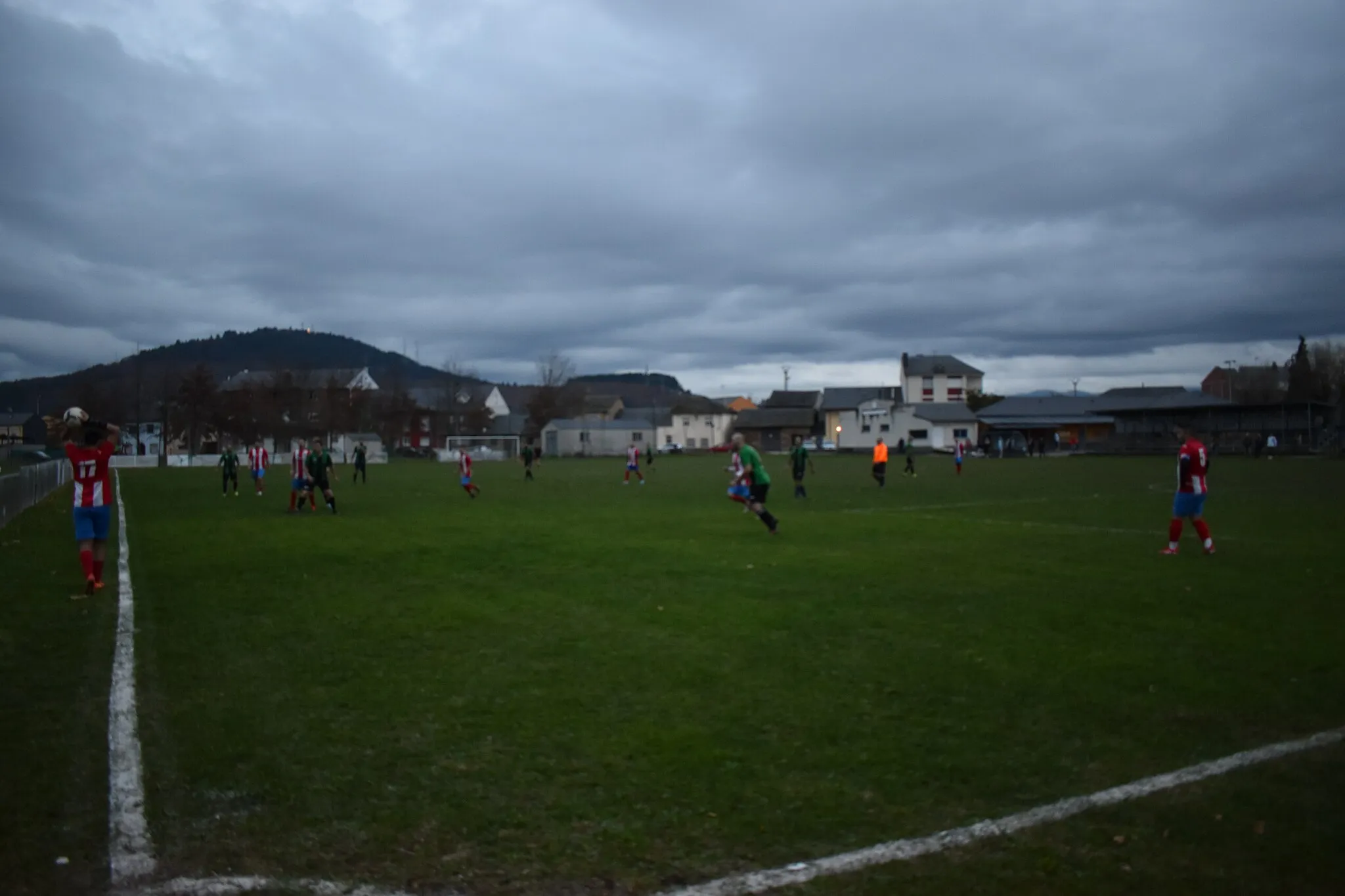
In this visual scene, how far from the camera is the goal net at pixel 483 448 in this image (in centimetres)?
8969

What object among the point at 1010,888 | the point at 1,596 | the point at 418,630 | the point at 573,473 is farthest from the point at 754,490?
the point at 573,473

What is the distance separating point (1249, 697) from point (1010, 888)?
3.70 meters

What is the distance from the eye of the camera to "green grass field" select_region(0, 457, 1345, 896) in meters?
4.39

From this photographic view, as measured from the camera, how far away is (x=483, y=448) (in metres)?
98.2

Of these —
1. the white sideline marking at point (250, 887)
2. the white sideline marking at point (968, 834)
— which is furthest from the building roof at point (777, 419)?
the white sideline marking at point (250, 887)

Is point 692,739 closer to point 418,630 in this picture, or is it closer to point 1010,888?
point 1010,888

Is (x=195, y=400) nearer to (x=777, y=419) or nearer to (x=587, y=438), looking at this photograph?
(x=587, y=438)

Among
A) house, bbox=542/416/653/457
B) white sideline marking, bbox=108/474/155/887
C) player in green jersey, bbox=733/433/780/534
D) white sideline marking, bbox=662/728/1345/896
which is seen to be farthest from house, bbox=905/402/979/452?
white sideline marking, bbox=662/728/1345/896

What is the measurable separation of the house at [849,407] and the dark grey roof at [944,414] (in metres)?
3.63

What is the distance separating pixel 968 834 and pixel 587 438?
101450 mm

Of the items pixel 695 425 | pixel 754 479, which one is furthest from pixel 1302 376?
pixel 754 479

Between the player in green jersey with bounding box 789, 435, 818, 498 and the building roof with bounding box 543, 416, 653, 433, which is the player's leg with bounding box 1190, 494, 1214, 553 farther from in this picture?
the building roof with bounding box 543, 416, 653, 433

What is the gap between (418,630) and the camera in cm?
922

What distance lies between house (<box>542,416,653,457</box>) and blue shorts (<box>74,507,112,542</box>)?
8720 centimetres
